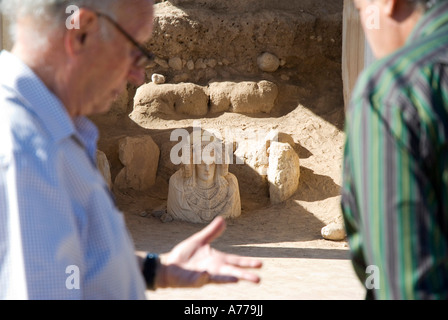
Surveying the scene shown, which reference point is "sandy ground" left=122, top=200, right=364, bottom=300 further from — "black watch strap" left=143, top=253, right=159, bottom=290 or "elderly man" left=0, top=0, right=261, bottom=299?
"elderly man" left=0, top=0, right=261, bottom=299

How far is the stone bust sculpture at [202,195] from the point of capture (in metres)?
9.27

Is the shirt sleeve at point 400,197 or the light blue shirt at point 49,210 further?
the light blue shirt at point 49,210

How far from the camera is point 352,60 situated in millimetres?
6973

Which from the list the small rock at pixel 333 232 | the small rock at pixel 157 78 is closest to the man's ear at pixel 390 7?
the small rock at pixel 333 232

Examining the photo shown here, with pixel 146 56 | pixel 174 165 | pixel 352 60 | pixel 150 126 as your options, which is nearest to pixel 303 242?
pixel 352 60

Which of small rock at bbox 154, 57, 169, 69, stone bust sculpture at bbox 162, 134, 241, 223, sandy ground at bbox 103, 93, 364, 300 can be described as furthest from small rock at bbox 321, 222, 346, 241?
small rock at bbox 154, 57, 169, 69

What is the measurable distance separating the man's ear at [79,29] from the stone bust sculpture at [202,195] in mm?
7761

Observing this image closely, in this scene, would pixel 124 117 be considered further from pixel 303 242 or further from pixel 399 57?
pixel 399 57

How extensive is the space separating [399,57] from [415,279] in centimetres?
43

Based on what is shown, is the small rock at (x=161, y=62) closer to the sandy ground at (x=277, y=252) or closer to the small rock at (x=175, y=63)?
the small rock at (x=175, y=63)

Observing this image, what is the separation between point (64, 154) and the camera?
142 cm

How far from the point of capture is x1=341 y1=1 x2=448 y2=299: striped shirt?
3.65 ft

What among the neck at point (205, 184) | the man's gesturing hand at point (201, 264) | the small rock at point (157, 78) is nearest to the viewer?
the man's gesturing hand at point (201, 264)

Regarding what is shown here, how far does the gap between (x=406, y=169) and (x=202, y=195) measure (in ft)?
27.2
